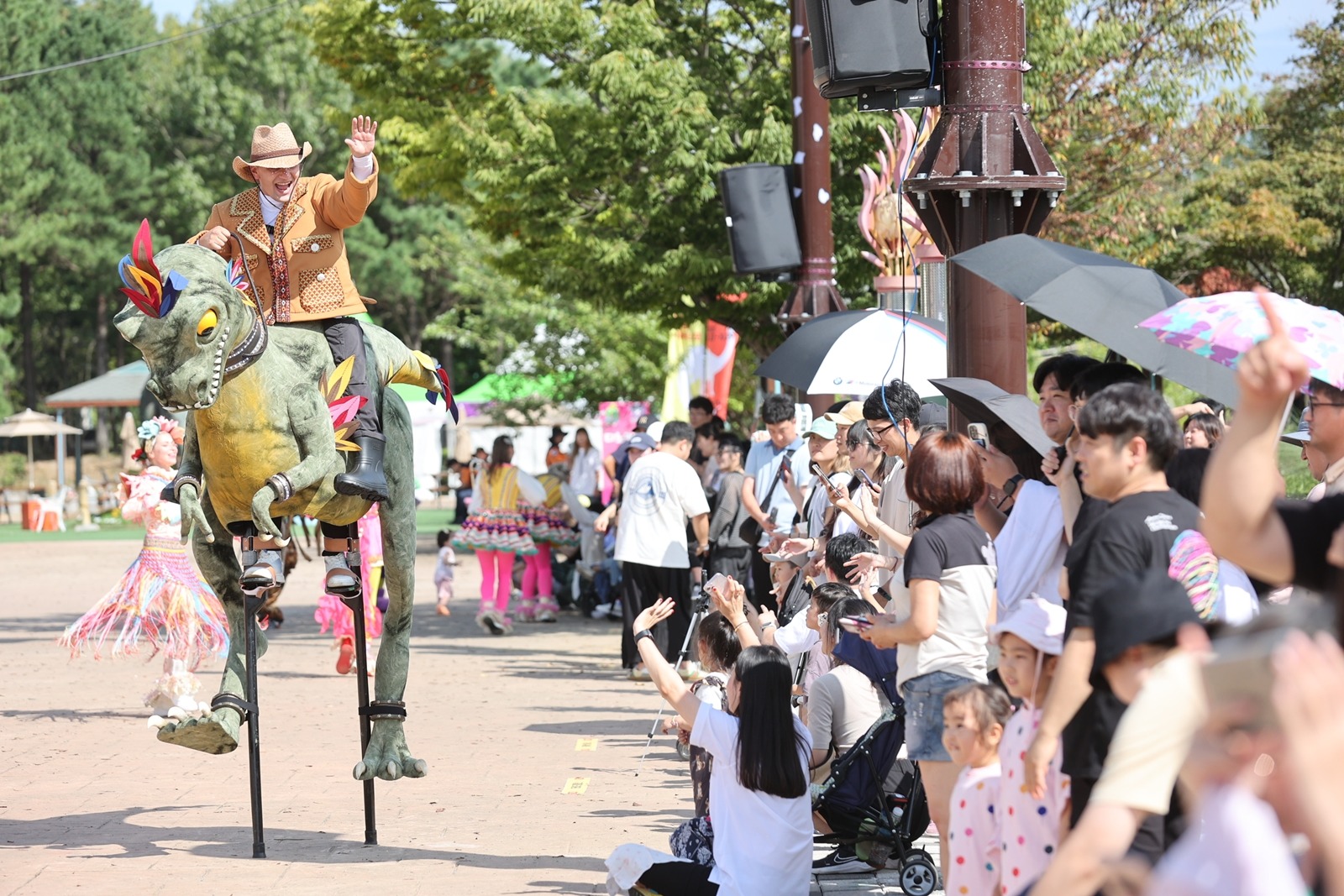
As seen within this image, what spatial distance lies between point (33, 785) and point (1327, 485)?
6.92 m

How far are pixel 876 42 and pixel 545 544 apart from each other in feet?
35.4

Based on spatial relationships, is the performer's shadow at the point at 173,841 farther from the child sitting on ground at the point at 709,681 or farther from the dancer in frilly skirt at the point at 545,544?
the dancer in frilly skirt at the point at 545,544

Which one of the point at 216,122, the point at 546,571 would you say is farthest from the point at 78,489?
the point at 546,571

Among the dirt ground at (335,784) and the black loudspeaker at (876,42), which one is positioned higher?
the black loudspeaker at (876,42)

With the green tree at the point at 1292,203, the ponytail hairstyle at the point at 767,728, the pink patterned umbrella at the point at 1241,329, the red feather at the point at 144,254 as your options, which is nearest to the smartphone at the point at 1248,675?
the pink patterned umbrella at the point at 1241,329

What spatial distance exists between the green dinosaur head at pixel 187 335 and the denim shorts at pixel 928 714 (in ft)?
10.2

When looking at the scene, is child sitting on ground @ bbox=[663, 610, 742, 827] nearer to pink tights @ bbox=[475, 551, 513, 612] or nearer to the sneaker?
the sneaker

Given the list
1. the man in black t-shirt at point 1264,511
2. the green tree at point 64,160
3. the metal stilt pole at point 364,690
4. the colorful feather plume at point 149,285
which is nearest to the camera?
the man in black t-shirt at point 1264,511

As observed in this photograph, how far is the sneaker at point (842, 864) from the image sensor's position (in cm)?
665

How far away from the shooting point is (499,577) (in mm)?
16891

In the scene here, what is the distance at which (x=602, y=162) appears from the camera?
17000 millimetres

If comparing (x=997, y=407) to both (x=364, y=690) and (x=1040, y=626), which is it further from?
(x=364, y=690)

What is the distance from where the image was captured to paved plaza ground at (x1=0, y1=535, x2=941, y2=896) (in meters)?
6.82

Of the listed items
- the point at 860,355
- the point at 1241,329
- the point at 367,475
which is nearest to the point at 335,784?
the point at 367,475
